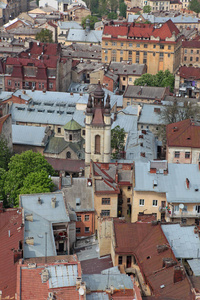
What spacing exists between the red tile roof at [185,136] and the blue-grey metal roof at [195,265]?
95.1 ft

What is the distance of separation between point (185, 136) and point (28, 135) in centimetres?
3253

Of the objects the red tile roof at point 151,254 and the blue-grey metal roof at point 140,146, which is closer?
the red tile roof at point 151,254

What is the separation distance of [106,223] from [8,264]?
13.8m

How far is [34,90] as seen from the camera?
412 ft

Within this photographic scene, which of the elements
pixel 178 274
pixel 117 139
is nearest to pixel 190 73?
pixel 117 139

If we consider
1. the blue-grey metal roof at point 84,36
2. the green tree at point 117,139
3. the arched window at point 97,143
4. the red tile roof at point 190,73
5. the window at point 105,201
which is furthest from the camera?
the blue-grey metal roof at point 84,36

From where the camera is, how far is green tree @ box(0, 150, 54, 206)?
3012 inches

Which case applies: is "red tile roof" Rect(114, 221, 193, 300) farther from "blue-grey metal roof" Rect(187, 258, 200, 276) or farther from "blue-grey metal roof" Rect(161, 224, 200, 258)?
"blue-grey metal roof" Rect(187, 258, 200, 276)

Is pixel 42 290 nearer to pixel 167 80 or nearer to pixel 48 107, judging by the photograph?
pixel 48 107

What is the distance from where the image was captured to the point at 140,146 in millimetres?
94875

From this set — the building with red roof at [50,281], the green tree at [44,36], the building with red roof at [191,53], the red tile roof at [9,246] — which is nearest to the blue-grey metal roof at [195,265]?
the building with red roof at [50,281]

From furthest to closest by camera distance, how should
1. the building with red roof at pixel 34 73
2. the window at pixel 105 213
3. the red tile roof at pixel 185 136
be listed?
the building with red roof at pixel 34 73 → the red tile roof at pixel 185 136 → the window at pixel 105 213

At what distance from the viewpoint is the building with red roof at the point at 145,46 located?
6250 inches

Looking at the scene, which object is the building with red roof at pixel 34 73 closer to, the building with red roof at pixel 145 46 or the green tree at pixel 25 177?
the building with red roof at pixel 145 46
